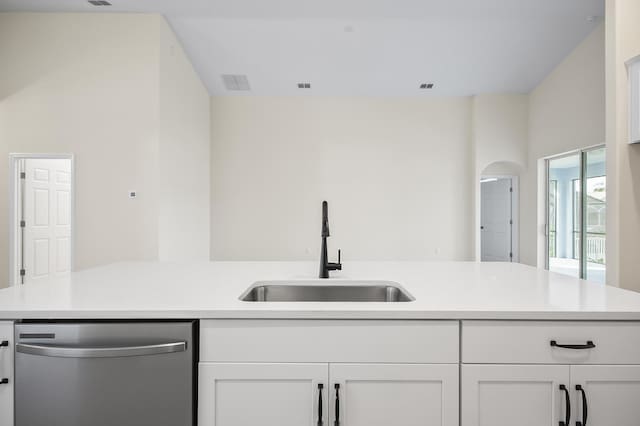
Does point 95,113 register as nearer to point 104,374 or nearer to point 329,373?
point 104,374

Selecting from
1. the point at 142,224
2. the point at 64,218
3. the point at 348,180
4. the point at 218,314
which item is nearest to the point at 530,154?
the point at 348,180

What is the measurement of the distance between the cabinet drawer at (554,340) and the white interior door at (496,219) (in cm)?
635

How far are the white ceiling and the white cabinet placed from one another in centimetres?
405

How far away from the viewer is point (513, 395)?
1062 millimetres

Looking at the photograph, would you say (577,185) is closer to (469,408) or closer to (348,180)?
(348,180)

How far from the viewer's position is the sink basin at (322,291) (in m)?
1.55

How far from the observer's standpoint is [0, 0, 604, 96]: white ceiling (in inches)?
164

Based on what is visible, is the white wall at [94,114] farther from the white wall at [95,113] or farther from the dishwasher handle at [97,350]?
the dishwasher handle at [97,350]

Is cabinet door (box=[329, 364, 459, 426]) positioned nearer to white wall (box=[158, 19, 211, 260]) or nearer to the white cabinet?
the white cabinet

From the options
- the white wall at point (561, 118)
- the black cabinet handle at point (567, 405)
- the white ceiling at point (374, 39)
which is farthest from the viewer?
the white wall at point (561, 118)

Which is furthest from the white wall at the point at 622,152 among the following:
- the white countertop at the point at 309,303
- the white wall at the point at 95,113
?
the white wall at the point at 95,113

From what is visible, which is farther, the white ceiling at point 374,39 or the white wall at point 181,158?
the white wall at point 181,158

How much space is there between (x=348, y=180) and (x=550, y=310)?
5.79 metres

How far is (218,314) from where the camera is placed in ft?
3.52
